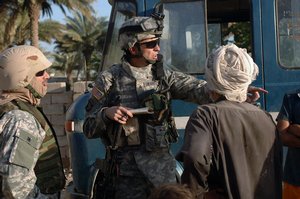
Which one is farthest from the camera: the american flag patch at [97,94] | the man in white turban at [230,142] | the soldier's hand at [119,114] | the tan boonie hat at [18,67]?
the american flag patch at [97,94]

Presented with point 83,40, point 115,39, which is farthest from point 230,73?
point 83,40

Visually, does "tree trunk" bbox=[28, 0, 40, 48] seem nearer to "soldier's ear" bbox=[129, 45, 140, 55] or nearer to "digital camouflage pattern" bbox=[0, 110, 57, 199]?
"soldier's ear" bbox=[129, 45, 140, 55]

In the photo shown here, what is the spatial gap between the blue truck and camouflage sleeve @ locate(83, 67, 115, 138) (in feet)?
3.78

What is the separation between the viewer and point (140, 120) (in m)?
3.13

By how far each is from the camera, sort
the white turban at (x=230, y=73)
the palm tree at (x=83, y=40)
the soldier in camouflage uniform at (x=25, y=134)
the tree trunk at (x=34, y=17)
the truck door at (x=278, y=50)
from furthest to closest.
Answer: the palm tree at (x=83, y=40), the tree trunk at (x=34, y=17), the truck door at (x=278, y=50), the soldier in camouflage uniform at (x=25, y=134), the white turban at (x=230, y=73)

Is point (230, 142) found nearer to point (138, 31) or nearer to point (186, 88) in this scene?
point (186, 88)

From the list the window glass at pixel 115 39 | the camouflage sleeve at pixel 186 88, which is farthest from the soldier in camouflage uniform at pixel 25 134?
the window glass at pixel 115 39

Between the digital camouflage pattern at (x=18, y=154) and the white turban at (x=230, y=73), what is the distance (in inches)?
36.4

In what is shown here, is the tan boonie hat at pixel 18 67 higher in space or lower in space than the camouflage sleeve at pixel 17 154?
higher

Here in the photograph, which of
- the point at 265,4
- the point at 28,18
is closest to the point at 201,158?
the point at 265,4

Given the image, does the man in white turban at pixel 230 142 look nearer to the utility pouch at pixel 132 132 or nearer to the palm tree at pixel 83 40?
the utility pouch at pixel 132 132

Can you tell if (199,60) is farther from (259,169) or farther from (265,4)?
(259,169)

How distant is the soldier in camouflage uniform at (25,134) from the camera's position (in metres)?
2.36

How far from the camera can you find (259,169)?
230 centimetres
